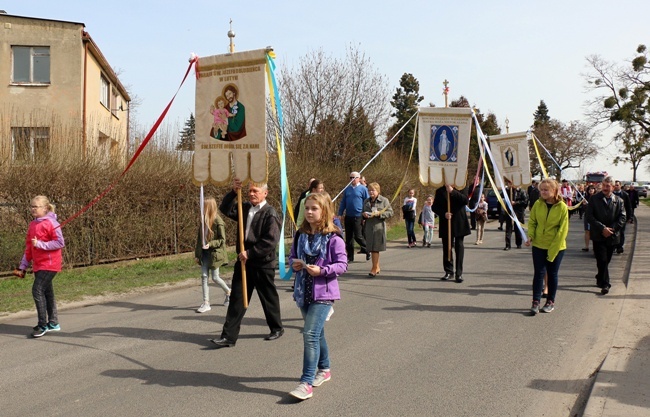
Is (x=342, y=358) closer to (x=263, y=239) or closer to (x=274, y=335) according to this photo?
(x=274, y=335)

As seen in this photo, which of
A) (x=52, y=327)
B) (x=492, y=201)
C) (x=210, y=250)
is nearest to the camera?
(x=52, y=327)

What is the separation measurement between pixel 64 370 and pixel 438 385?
11.4ft

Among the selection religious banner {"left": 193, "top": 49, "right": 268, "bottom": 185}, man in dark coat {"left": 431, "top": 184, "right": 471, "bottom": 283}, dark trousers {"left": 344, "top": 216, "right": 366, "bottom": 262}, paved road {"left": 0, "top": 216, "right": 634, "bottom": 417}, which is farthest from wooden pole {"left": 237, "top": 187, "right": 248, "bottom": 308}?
dark trousers {"left": 344, "top": 216, "right": 366, "bottom": 262}

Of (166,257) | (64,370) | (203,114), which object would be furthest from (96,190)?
(64,370)

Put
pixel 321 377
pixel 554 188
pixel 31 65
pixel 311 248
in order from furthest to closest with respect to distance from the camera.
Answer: pixel 31 65 → pixel 554 188 → pixel 321 377 → pixel 311 248

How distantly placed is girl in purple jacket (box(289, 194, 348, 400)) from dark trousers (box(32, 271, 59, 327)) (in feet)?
11.8

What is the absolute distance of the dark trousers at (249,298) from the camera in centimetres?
687

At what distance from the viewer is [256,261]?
7.04m

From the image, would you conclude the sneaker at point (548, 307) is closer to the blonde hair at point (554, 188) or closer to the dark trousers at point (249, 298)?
the blonde hair at point (554, 188)

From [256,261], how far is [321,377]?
73.7 inches

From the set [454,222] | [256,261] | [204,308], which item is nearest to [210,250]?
[204,308]

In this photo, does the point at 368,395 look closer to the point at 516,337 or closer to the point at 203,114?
the point at 516,337

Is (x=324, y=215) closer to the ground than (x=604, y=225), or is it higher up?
higher up

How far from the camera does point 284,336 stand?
7.39m
